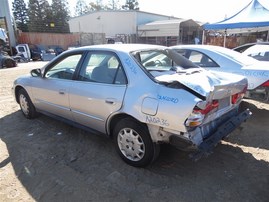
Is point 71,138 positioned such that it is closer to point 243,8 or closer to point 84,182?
point 84,182

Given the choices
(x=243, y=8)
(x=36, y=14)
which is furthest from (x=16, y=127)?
(x=36, y=14)

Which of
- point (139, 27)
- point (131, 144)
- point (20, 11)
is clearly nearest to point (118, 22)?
point (139, 27)

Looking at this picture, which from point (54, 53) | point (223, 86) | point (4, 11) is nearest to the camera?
point (223, 86)

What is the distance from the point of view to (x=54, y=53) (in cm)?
2548

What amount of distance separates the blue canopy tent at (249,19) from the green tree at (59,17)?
5311 centimetres

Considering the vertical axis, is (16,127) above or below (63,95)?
below

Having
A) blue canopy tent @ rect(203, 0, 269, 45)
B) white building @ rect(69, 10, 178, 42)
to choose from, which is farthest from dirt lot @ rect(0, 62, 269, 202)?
white building @ rect(69, 10, 178, 42)

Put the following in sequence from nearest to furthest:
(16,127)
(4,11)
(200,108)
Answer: (200,108), (16,127), (4,11)

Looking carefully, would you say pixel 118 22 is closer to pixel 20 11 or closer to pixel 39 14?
pixel 39 14

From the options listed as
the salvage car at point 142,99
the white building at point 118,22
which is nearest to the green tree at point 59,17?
the white building at point 118,22

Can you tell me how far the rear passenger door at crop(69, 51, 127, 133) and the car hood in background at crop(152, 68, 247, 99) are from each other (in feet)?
1.96

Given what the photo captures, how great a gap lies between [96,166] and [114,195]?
70cm

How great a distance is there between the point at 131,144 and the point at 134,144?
0.05 meters

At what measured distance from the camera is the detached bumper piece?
2.76 m
